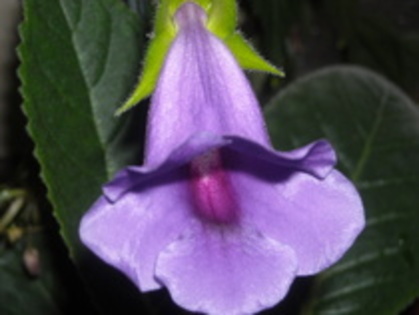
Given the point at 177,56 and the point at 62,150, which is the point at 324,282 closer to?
the point at 62,150

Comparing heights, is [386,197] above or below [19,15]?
below

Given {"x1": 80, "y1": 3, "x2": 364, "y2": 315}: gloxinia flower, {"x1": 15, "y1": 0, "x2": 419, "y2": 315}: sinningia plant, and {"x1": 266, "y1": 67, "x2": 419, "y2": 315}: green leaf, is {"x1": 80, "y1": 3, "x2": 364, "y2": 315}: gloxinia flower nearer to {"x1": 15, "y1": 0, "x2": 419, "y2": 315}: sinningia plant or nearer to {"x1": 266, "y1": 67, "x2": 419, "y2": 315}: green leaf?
{"x1": 15, "y1": 0, "x2": 419, "y2": 315}: sinningia plant

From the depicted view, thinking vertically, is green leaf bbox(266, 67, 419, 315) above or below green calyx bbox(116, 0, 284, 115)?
below

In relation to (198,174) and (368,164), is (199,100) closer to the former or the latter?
(198,174)

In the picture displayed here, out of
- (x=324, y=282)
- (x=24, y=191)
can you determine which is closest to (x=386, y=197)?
(x=324, y=282)

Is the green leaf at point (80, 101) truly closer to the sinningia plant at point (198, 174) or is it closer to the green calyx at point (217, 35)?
the sinningia plant at point (198, 174)

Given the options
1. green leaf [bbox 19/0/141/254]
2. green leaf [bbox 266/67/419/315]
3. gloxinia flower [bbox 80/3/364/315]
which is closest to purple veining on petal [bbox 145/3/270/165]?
gloxinia flower [bbox 80/3/364/315]
